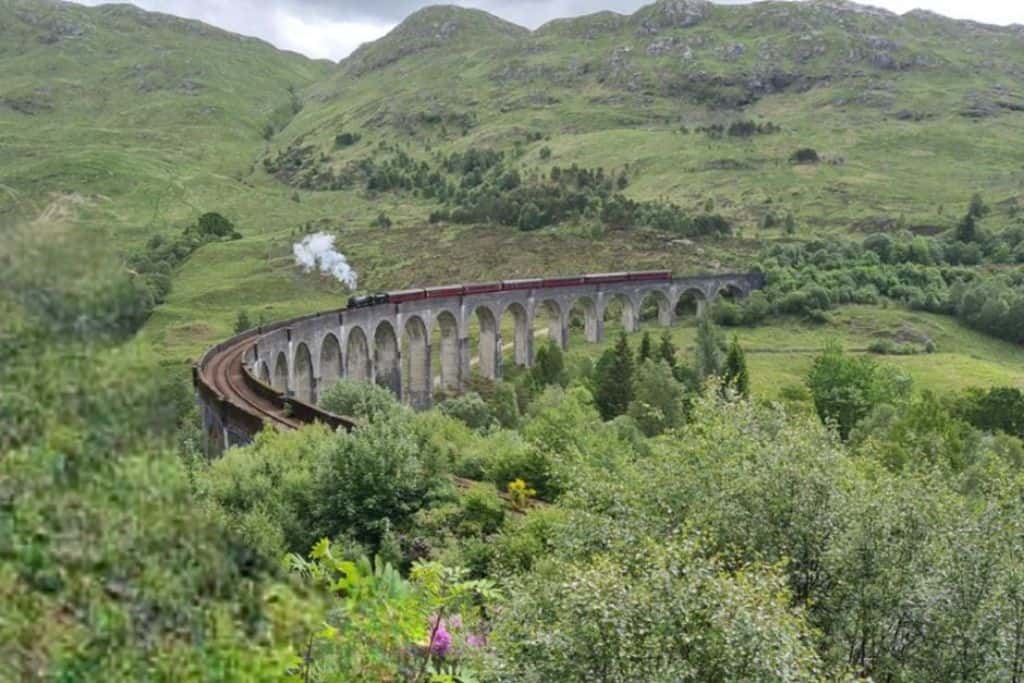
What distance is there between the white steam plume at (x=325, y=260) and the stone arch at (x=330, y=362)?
4492 centimetres

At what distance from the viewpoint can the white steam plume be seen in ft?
356

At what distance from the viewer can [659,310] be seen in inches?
3824

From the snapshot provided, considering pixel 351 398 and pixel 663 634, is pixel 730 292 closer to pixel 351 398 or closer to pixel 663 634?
pixel 351 398

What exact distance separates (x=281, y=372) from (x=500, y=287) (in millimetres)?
27269

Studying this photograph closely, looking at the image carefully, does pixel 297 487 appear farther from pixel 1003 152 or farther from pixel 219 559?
pixel 1003 152

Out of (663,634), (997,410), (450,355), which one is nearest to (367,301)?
(450,355)

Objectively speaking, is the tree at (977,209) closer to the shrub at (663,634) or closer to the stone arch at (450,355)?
the stone arch at (450,355)

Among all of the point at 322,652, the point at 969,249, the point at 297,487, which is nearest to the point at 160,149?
the point at 969,249

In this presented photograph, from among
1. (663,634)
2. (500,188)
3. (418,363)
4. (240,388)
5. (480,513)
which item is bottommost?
(418,363)

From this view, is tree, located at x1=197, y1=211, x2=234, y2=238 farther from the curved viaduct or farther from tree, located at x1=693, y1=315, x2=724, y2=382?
tree, located at x1=693, y1=315, x2=724, y2=382

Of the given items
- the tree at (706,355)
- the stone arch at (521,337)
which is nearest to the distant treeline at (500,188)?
the stone arch at (521,337)

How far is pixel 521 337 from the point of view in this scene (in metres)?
83.5

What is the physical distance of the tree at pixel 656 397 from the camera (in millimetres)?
51188

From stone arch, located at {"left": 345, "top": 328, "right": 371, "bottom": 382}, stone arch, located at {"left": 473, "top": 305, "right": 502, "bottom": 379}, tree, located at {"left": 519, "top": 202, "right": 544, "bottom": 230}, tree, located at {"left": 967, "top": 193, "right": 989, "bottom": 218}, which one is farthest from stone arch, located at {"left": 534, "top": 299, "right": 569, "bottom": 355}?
tree, located at {"left": 967, "top": 193, "right": 989, "bottom": 218}
